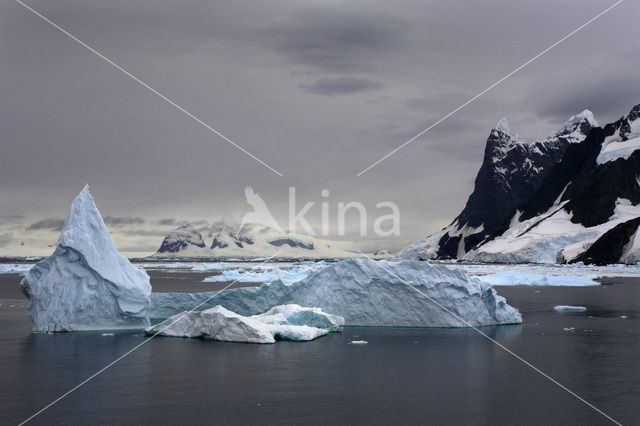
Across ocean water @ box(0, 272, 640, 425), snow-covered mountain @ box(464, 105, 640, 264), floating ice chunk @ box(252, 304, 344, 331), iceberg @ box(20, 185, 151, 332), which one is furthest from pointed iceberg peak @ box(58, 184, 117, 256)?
snow-covered mountain @ box(464, 105, 640, 264)

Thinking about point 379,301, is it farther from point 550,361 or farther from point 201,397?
point 201,397

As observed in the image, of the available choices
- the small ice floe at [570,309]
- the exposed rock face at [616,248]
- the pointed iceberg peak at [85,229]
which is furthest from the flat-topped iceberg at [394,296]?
the exposed rock face at [616,248]

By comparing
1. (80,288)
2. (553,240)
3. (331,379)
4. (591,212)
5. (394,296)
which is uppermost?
(591,212)

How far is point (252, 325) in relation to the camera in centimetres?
2112

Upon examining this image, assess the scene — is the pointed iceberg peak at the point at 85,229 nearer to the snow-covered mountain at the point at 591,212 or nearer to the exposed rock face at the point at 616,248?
the exposed rock face at the point at 616,248

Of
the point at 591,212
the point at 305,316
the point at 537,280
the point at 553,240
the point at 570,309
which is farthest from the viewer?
the point at 591,212

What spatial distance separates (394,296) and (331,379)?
1121cm

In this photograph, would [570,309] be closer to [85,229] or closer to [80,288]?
[80,288]

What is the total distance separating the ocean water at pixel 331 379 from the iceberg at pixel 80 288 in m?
1.11

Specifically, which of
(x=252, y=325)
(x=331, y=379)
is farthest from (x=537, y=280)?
(x=331, y=379)

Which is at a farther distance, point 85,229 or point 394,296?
point 394,296

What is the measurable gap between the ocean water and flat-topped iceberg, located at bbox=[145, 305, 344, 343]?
516 millimetres

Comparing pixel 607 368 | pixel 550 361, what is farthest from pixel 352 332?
pixel 607 368

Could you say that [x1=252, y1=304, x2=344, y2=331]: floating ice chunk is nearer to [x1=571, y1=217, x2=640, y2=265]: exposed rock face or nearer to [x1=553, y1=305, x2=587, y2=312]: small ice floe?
[x1=553, y1=305, x2=587, y2=312]: small ice floe
